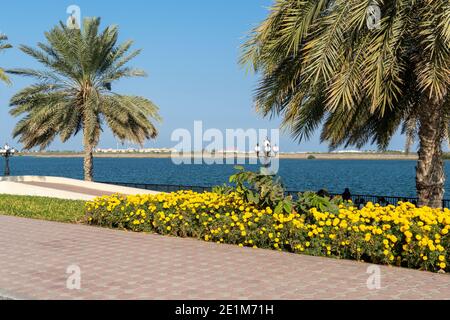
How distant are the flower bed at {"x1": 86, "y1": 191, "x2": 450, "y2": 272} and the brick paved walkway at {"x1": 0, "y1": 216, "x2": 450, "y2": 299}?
33 centimetres

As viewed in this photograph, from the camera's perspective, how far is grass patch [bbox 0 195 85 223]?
496 inches

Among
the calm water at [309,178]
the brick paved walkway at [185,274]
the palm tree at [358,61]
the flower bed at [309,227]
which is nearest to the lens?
the brick paved walkway at [185,274]

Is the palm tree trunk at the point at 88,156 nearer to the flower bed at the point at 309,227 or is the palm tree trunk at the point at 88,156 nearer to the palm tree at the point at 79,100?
the palm tree at the point at 79,100

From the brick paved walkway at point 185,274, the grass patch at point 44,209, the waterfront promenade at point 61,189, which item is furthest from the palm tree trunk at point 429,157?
the waterfront promenade at point 61,189

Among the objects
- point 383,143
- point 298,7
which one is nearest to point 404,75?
point 298,7

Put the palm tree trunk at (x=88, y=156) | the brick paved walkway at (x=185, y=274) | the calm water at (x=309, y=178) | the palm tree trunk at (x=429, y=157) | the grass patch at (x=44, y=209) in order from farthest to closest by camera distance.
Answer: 1. the calm water at (x=309, y=178)
2. the palm tree trunk at (x=88, y=156)
3. the grass patch at (x=44, y=209)
4. the palm tree trunk at (x=429, y=157)
5. the brick paved walkway at (x=185, y=274)

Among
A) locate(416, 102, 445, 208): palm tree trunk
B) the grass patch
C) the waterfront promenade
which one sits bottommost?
the grass patch

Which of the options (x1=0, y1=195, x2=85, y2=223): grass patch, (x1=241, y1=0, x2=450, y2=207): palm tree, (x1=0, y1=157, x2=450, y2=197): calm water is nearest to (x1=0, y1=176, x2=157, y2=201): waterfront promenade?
(x1=0, y1=195, x2=85, y2=223): grass patch

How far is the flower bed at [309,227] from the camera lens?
23.7ft

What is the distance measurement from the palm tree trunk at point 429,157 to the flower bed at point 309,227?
203cm

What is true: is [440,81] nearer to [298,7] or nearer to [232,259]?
[298,7]

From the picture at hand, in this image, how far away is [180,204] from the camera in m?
10.3

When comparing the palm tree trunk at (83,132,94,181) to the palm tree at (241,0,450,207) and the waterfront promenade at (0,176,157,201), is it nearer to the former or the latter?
the waterfront promenade at (0,176,157,201)

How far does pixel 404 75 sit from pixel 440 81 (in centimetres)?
182
